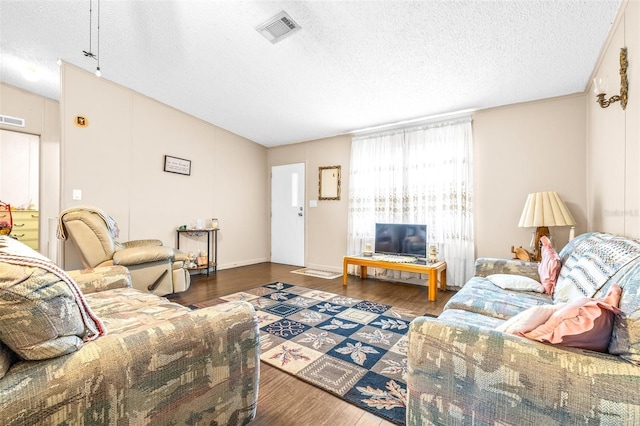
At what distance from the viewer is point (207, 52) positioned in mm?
2957

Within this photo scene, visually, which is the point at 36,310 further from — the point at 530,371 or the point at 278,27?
the point at 278,27

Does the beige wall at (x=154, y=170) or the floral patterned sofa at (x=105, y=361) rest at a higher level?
the beige wall at (x=154, y=170)

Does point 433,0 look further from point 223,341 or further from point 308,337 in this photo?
point 308,337

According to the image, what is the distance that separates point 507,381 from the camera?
3.00 ft

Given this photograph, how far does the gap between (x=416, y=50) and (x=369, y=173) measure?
83.7 inches

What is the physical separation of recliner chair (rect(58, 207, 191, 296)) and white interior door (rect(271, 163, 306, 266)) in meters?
2.50

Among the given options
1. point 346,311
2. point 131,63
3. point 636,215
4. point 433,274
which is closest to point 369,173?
point 433,274

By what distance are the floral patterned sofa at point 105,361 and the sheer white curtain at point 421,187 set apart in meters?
3.31

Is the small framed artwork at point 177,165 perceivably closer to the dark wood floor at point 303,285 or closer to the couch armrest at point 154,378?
the dark wood floor at point 303,285

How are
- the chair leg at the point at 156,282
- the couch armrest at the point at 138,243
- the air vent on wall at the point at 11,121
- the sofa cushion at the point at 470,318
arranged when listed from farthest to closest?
1. the air vent on wall at the point at 11,121
2. the couch armrest at the point at 138,243
3. the chair leg at the point at 156,282
4. the sofa cushion at the point at 470,318

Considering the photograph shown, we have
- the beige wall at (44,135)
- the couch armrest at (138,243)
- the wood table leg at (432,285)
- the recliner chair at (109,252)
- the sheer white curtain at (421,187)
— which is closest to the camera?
the recliner chair at (109,252)

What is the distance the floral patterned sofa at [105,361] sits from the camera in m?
0.73

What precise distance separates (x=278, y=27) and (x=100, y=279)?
2470mm

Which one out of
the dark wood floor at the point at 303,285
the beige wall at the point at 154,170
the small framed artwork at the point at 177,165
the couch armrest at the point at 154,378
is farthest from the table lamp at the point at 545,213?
the small framed artwork at the point at 177,165
